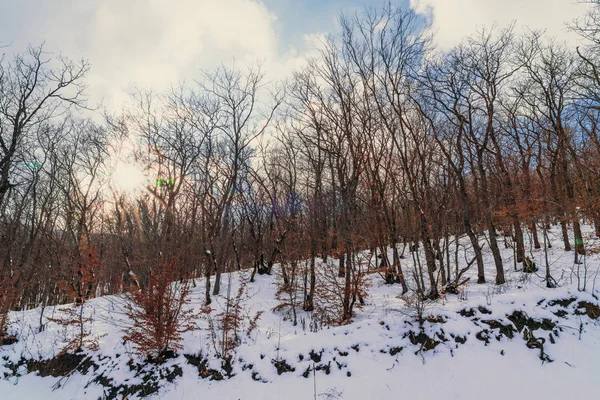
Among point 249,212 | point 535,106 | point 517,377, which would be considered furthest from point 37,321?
point 535,106

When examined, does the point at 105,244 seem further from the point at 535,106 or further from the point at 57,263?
the point at 535,106

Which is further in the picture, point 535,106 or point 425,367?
point 535,106

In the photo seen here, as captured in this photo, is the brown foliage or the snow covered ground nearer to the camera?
the snow covered ground

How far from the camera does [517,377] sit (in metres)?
4.73

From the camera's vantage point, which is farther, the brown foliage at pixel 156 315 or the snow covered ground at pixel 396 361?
the brown foliage at pixel 156 315

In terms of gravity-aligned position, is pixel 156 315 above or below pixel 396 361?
above

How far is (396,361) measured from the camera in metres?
5.62

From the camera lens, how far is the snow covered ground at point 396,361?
Answer: 4.76 m

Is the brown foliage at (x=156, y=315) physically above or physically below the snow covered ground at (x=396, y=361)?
above

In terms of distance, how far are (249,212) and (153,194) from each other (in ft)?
20.1

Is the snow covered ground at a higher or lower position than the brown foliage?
lower

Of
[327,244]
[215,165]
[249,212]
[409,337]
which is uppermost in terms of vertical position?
[215,165]

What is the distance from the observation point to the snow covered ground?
476 cm

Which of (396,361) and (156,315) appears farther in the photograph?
(156,315)
